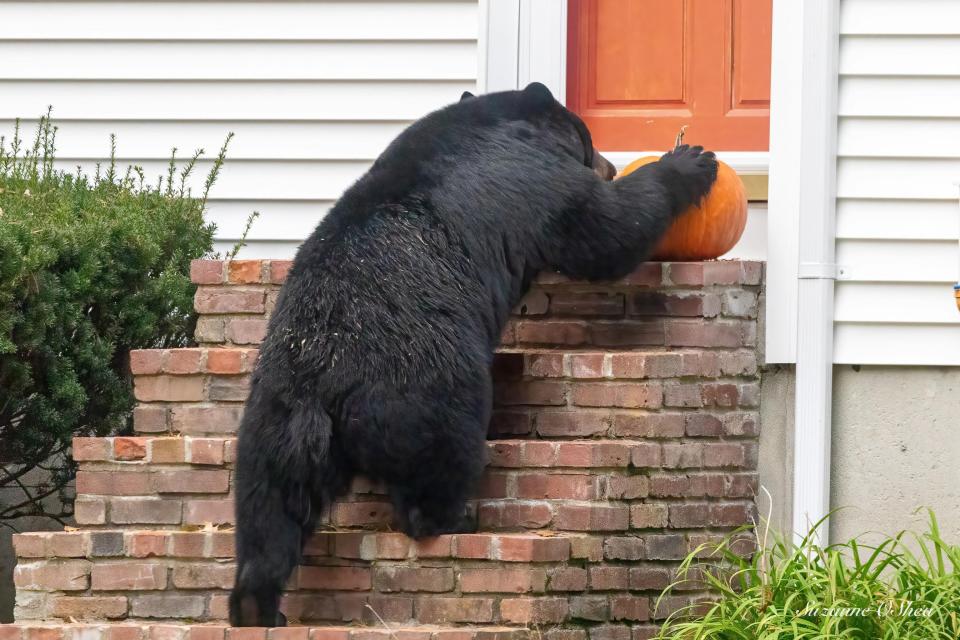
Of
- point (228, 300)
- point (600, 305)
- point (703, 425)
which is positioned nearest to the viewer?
point (703, 425)

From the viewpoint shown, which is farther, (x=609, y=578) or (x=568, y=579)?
(x=609, y=578)

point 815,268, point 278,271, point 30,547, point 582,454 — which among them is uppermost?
point 815,268

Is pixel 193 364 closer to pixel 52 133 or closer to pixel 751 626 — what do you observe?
pixel 52 133

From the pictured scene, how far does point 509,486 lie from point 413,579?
1.40ft

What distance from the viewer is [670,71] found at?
5395 mm

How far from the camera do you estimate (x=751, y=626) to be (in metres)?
3.73

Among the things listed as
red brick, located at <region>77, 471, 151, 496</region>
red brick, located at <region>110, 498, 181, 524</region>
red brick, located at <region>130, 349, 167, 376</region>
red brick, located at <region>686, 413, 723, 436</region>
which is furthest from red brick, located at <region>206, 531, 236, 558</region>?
red brick, located at <region>686, 413, 723, 436</region>

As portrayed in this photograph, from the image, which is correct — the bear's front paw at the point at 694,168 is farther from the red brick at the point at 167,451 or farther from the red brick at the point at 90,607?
the red brick at the point at 90,607

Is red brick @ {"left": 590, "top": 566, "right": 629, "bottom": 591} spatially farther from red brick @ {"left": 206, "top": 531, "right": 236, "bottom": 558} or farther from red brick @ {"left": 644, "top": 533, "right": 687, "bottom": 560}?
red brick @ {"left": 206, "top": 531, "right": 236, "bottom": 558}

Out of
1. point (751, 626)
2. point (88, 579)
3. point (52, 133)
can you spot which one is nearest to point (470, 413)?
point (751, 626)

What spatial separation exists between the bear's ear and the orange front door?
103cm

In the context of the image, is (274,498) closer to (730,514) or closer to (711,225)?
(730,514)

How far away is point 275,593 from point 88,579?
2.37 feet

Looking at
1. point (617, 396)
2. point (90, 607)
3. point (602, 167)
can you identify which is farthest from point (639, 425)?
point (90, 607)
